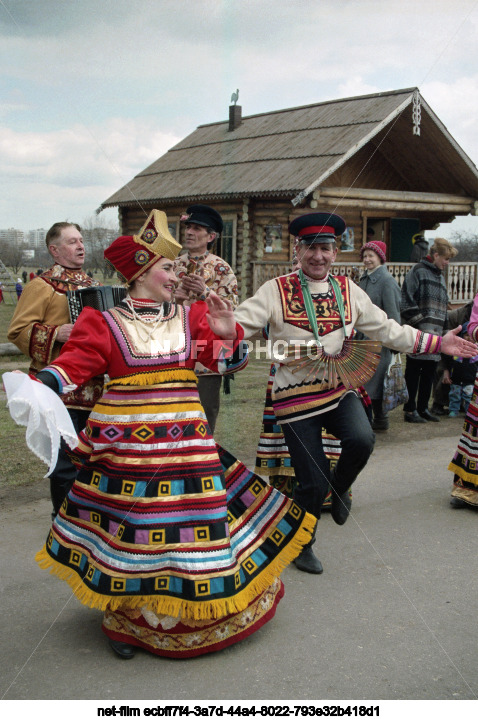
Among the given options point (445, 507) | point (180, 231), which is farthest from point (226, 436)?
point (180, 231)

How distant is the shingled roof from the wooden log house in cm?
4

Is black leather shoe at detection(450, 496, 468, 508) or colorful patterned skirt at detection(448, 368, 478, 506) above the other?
colorful patterned skirt at detection(448, 368, 478, 506)

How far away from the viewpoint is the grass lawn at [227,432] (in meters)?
6.09

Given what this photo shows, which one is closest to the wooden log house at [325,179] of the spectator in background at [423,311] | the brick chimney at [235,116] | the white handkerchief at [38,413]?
the brick chimney at [235,116]

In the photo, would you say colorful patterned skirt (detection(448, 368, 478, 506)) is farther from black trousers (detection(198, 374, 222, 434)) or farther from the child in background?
the child in background

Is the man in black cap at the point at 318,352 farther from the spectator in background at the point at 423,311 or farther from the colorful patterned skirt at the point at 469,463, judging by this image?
the spectator in background at the point at 423,311

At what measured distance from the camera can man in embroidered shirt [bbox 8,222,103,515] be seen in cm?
434

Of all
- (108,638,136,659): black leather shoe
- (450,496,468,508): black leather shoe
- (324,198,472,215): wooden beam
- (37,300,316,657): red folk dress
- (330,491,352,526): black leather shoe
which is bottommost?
(450,496,468,508): black leather shoe

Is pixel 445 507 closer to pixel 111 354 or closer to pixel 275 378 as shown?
pixel 275 378

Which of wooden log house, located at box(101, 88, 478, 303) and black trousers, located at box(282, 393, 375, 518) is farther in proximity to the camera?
wooden log house, located at box(101, 88, 478, 303)

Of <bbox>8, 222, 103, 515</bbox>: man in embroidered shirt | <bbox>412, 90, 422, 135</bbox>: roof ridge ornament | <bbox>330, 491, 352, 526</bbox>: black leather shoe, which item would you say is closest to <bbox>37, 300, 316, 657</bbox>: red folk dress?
<bbox>330, 491, 352, 526</bbox>: black leather shoe

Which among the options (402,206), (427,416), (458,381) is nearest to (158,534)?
(427,416)

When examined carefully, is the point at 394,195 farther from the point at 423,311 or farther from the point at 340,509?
the point at 340,509

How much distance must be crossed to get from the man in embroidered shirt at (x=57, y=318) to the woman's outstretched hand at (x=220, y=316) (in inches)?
46.6
